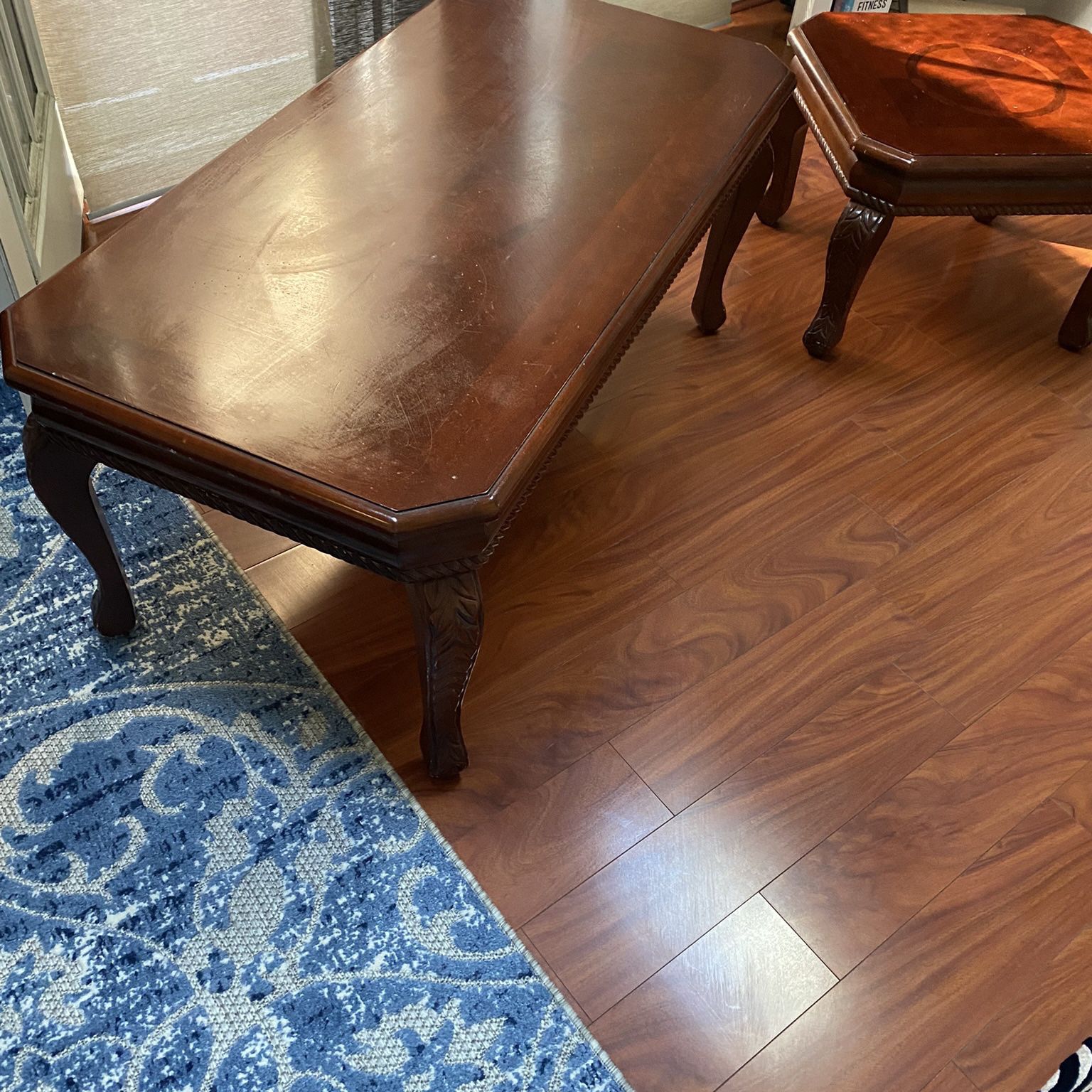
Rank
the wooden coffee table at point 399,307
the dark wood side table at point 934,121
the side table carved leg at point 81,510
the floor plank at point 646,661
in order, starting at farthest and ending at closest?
the dark wood side table at point 934,121 → the floor plank at point 646,661 → the side table carved leg at point 81,510 → the wooden coffee table at point 399,307

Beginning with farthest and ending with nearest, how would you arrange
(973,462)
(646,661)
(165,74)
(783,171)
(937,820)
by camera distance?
(783,171), (165,74), (973,462), (646,661), (937,820)

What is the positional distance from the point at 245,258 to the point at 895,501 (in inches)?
39.8

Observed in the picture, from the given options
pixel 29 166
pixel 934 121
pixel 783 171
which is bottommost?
pixel 783 171

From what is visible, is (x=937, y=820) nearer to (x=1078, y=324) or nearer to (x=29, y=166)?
(x=1078, y=324)

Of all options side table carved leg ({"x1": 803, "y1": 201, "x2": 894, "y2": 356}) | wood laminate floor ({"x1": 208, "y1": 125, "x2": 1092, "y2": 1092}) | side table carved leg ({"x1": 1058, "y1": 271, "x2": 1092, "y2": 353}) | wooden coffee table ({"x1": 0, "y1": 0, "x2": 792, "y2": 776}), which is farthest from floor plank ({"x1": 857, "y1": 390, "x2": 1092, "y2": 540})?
wooden coffee table ({"x1": 0, "y1": 0, "x2": 792, "y2": 776})

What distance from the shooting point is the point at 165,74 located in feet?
5.83

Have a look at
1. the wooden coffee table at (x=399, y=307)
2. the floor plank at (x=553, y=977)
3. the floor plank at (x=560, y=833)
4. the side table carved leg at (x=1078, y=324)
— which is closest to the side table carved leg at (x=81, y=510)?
the wooden coffee table at (x=399, y=307)

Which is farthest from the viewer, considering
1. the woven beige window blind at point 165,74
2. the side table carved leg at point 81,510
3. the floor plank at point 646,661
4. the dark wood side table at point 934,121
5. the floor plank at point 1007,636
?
the woven beige window blind at point 165,74

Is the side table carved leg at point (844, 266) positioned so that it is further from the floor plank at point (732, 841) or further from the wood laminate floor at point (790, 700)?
the floor plank at point (732, 841)

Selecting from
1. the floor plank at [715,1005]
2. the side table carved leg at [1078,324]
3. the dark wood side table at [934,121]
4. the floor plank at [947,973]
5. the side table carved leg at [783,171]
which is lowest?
the floor plank at [947,973]

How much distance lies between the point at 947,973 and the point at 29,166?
164 centimetres

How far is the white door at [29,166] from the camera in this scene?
1434 mm

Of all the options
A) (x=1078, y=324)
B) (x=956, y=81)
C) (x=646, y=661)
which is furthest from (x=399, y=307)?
(x=1078, y=324)

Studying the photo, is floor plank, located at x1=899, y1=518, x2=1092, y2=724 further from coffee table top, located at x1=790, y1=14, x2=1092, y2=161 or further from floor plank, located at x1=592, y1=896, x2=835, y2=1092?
coffee table top, located at x1=790, y1=14, x2=1092, y2=161
